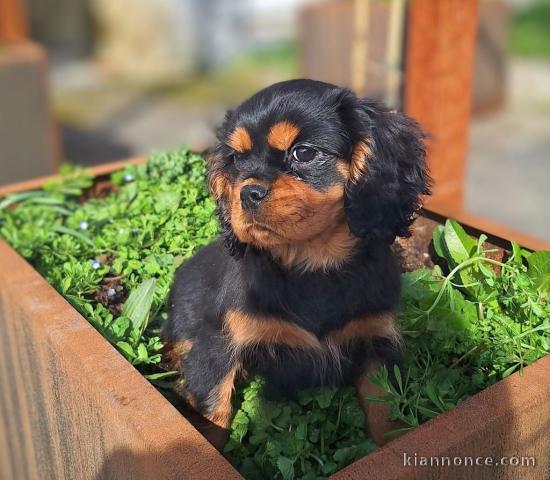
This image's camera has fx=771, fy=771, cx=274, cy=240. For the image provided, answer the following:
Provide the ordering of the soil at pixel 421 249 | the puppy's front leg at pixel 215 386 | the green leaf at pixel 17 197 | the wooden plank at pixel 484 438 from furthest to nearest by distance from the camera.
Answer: the green leaf at pixel 17 197, the soil at pixel 421 249, the puppy's front leg at pixel 215 386, the wooden plank at pixel 484 438

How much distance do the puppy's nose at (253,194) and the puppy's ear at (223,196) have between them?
0.30 meters

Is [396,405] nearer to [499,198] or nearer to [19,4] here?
[499,198]

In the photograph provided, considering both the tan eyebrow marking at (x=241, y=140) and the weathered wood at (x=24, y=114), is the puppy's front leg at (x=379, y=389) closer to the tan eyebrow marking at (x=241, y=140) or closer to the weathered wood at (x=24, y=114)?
the tan eyebrow marking at (x=241, y=140)

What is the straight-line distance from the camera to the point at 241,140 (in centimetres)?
228

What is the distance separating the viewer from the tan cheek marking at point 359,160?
228 centimetres

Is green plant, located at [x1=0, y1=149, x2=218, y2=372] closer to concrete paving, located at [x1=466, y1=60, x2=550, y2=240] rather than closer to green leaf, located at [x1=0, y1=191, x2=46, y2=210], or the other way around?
green leaf, located at [x1=0, y1=191, x2=46, y2=210]

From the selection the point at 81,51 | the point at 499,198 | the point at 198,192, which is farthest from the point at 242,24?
the point at 198,192

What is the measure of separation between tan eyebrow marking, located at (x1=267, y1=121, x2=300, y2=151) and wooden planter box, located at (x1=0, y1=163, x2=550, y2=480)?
80cm

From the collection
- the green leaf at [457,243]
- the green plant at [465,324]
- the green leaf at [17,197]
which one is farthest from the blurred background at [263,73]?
the green plant at [465,324]

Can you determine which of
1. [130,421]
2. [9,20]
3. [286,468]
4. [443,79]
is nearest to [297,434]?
[286,468]

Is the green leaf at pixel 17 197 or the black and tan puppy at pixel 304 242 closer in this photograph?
the black and tan puppy at pixel 304 242

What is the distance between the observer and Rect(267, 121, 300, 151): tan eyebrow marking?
2.21 meters

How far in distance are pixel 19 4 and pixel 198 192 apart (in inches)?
184

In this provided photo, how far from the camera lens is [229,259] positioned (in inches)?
103
